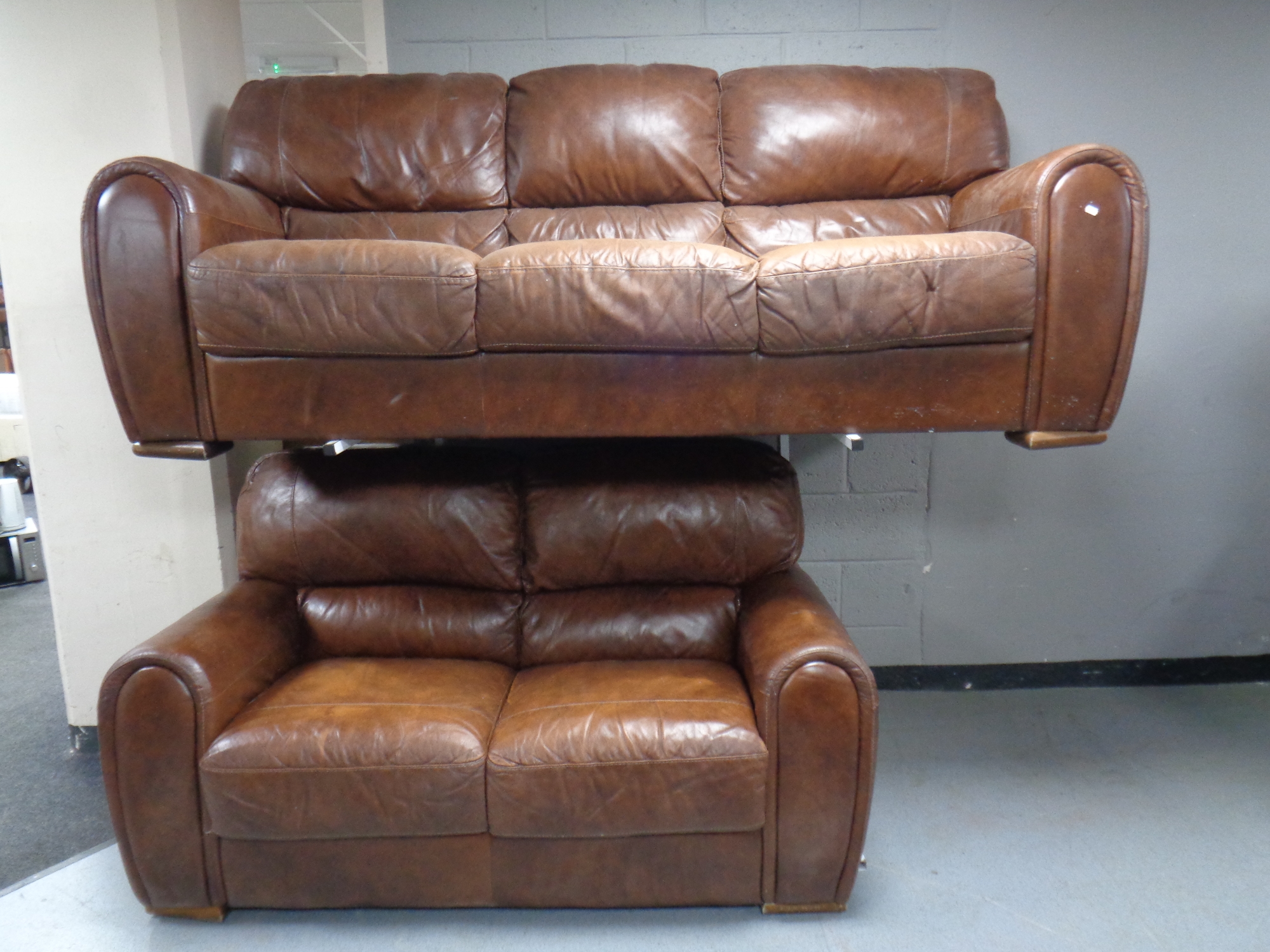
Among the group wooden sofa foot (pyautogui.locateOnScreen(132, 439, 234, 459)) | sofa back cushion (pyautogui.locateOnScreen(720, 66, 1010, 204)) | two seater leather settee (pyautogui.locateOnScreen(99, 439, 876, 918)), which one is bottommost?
two seater leather settee (pyautogui.locateOnScreen(99, 439, 876, 918))

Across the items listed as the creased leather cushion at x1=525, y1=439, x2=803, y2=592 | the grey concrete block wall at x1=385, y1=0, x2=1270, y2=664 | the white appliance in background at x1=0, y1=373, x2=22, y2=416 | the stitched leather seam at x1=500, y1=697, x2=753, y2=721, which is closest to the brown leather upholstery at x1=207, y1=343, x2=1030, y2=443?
the creased leather cushion at x1=525, y1=439, x2=803, y2=592

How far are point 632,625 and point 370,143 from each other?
4.38 ft

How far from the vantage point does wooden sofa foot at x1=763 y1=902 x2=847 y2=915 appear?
1517 mm

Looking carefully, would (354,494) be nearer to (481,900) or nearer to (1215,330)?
(481,900)

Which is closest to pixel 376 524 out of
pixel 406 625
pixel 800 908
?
pixel 406 625

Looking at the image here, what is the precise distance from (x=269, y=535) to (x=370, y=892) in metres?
0.80

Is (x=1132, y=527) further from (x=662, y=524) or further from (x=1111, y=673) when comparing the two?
(x=662, y=524)

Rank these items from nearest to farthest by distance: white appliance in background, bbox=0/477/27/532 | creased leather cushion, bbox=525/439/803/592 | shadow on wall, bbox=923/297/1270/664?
creased leather cushion, bbox=525/439/803/592
shadow on wall, bbox=923/297/1270/664
white appliance in background, bbox=0/477/27/532

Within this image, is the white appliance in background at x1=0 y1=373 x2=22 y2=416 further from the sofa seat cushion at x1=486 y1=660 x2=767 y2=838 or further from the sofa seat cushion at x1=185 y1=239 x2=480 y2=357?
the sofa seat cushion at x1=486 y1=660 x2=767 y2=838

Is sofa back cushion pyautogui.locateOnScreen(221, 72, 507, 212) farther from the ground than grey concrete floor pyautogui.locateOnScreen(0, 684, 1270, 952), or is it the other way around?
sofa back cushion pyautogui.locateOnScreen(221, 72, 507, 212)

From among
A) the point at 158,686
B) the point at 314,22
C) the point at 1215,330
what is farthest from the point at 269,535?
the point at 314,22

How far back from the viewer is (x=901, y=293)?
1.43 meters

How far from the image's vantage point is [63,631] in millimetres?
2107

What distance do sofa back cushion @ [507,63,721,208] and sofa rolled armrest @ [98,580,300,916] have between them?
130cm
